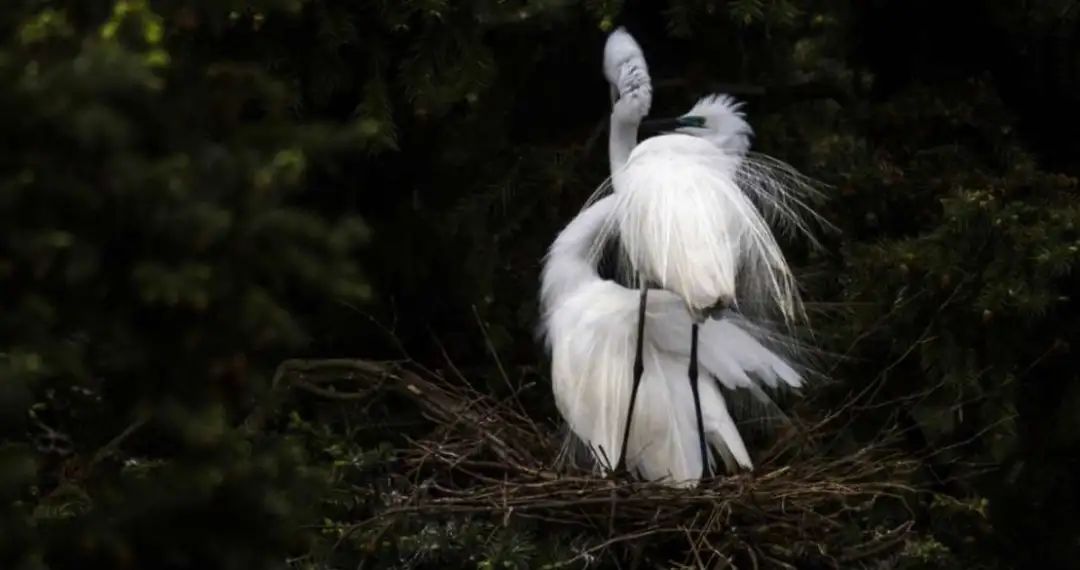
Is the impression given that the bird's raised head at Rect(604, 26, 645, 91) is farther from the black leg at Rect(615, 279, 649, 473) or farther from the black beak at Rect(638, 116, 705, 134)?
the black leg at Rect(615, 279, 649, 473)

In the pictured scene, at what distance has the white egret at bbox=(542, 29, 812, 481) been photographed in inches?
139

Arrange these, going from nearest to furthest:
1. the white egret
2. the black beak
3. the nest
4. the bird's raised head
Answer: the nest < the white egret < the bird's raised head < the black beak

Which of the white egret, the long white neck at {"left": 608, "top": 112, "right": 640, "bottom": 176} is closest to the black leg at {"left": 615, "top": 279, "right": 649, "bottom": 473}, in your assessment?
the white egret

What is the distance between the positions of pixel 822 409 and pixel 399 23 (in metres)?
1.37

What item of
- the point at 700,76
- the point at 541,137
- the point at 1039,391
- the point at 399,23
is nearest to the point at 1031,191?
the point at 1039,391

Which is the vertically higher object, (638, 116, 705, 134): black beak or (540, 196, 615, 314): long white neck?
(638, 116, 705, 134): black beak

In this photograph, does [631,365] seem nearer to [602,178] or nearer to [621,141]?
[621,141]

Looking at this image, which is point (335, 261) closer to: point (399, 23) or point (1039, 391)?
point (399, 23)

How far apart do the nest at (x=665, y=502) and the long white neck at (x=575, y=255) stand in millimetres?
313

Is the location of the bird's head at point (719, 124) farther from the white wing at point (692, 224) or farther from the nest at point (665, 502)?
the nest at point (665, 502)

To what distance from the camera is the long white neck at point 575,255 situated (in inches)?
146

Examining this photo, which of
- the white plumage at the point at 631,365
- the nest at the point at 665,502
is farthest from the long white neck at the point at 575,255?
the nest at the point at 665,502

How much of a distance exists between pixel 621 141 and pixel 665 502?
82 cm

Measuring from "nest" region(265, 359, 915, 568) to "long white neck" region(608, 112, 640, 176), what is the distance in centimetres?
57
